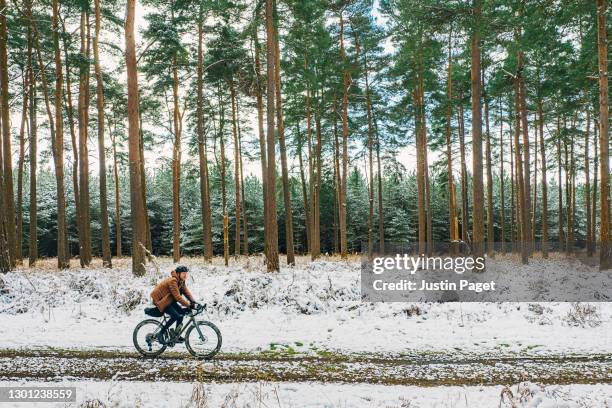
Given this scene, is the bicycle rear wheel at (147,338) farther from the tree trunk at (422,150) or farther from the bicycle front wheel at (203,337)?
the tree trunk at (422,150)

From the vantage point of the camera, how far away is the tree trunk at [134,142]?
14281 mm

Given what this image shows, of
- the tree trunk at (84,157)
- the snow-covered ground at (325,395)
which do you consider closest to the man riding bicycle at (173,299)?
the snow-covered ground at (325,395)

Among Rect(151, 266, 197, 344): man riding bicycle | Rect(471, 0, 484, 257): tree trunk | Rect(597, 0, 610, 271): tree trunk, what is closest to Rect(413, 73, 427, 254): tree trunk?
Rect(471, 0, 484, 257): tree trunk

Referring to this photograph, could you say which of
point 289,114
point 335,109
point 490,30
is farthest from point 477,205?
point 289,114

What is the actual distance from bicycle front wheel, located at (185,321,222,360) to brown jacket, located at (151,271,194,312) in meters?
0.59

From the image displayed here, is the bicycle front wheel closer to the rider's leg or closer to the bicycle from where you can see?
the bicycle

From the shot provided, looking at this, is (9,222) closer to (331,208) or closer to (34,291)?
(34,291)

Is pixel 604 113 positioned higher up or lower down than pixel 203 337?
higher up

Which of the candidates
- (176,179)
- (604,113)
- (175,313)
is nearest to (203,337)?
(175,313)

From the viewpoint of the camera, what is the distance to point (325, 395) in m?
6.11

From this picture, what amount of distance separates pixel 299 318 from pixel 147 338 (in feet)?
13.5

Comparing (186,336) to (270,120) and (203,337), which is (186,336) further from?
(270,120)

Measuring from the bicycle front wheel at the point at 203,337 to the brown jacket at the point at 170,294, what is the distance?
0.59 metres

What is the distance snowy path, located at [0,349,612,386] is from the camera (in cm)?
678
